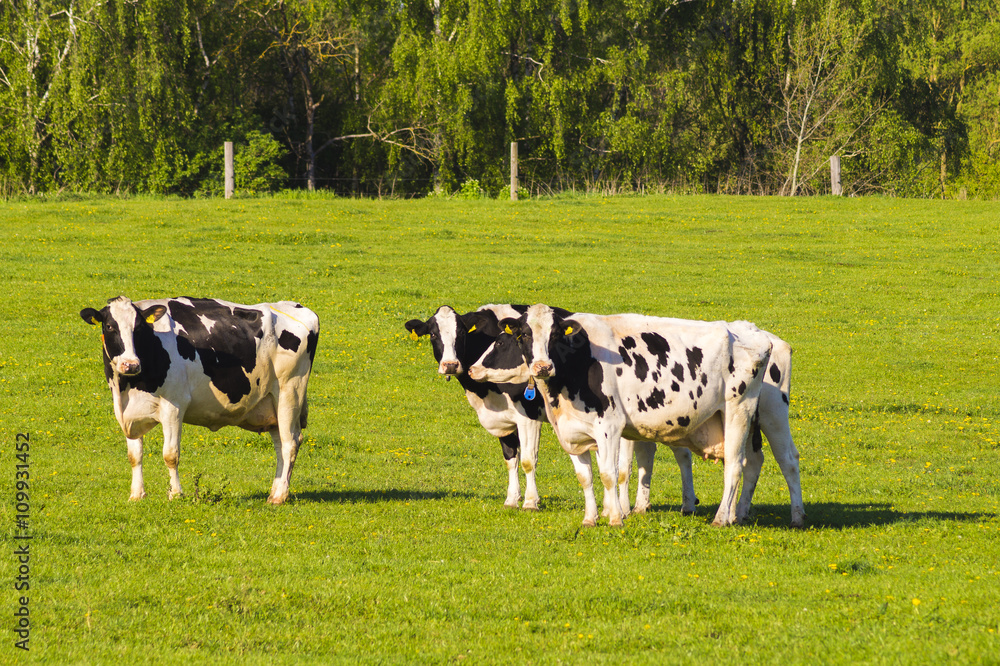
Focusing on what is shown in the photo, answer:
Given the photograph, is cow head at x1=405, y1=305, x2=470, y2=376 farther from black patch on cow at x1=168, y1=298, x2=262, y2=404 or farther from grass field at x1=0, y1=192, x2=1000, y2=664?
black patch on cow at x1=168, y1=298, x2=262, y2=404

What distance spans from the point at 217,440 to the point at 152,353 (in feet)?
20.7

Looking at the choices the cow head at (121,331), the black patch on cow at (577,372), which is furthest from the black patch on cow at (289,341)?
the black patch on cow at (577,372)

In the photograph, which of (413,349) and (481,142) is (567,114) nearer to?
(481,142)

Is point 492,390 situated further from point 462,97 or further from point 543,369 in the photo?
point 462,97

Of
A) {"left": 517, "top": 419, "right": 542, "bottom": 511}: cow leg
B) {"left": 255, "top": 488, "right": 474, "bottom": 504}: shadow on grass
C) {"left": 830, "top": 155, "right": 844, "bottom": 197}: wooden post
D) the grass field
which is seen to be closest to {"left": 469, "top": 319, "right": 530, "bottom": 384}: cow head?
{"left": 517, "top": 419, "right": 542, "bottom": 511}: cow leg

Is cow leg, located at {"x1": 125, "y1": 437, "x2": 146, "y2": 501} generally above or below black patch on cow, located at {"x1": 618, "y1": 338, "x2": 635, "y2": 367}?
below

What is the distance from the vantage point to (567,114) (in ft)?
172

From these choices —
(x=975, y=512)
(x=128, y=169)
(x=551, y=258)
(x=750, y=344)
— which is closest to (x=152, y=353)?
(x=750, y=344)

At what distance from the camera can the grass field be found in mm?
8148

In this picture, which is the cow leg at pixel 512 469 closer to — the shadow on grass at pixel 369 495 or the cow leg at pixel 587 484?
the shadow on grass at pixel 369 495

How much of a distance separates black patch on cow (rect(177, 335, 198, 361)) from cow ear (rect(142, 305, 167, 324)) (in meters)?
0.36

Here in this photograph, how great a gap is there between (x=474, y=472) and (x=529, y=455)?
3.27 m

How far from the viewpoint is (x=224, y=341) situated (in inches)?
523

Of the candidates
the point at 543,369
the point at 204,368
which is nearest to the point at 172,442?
the point at 204,368
